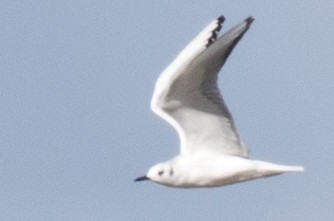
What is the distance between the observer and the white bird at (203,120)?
2017cm

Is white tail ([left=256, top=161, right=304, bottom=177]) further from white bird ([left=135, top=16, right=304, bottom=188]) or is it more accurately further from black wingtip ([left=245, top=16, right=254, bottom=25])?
black wingtip ([left=245, top=16, right=254, bottom=25])

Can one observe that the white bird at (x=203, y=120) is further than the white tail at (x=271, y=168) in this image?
No

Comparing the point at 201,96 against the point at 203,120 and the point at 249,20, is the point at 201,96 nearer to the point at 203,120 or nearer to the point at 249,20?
the point at 203,120

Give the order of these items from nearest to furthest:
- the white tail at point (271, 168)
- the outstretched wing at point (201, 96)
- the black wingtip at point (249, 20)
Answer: the black wingtip at point (249, 20) → the outstretched wing at point (201, 96) → the white tail at point (271, 168)

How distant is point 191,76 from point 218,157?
1.07m

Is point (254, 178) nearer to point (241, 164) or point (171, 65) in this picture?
point (241, 164)

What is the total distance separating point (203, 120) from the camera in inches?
826

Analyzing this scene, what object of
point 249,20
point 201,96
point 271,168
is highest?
point 249,20

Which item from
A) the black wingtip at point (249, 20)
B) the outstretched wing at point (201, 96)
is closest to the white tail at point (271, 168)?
the outstretched wing at point (201, 96)

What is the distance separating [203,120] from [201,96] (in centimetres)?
41

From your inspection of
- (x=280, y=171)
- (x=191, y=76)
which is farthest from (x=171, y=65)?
(x=280, y=171)

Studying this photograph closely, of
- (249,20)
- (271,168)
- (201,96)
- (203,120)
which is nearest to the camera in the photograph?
(249,20)

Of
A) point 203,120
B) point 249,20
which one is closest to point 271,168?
point 203,120

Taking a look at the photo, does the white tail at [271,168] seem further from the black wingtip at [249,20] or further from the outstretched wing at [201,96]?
the black wingtip at [249,20]
